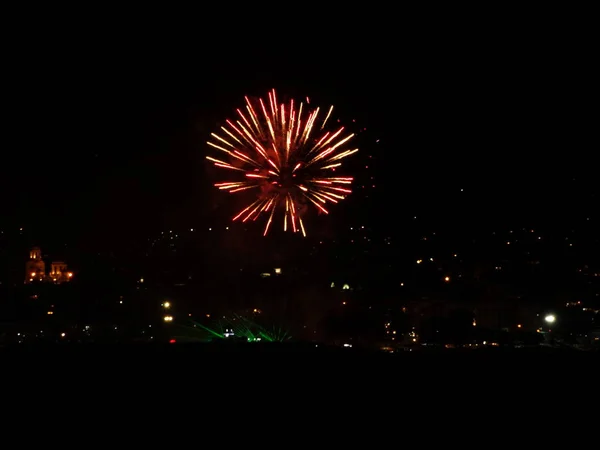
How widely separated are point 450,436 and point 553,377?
77 cm

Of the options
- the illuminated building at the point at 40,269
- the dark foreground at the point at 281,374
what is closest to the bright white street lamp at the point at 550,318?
the dark foreground at the point at 281,374

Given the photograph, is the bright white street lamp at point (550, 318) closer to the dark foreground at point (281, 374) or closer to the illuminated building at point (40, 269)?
the dark foreground at point (281, 374)

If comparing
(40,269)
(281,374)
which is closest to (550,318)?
(281,374)

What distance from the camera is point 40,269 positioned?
24219 mm

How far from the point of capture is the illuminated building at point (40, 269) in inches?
938

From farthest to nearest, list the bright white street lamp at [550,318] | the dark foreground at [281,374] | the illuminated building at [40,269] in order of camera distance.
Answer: the illuminated building at [40,269] → the bright white street lamp at [550,318] → the dark foreground at [281,374]

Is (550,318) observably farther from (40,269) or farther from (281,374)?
(40,269)

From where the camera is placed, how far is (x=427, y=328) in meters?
10.1

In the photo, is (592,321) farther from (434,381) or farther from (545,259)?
(434,381)

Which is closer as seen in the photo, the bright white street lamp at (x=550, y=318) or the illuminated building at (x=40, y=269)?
the bright white street lamp at (x=550, y=318)

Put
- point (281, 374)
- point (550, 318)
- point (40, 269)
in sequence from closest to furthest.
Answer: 1. point (281, 374)
2. point (550, 318)
3. point (40, 269)

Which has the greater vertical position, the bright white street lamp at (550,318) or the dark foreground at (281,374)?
the bright white street lamp at (550,318)

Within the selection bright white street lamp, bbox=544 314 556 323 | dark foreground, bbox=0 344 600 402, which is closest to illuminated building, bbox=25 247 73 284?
bright white street lamp, bbox=544 314 556 323

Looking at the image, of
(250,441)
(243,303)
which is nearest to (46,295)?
(243,303)
